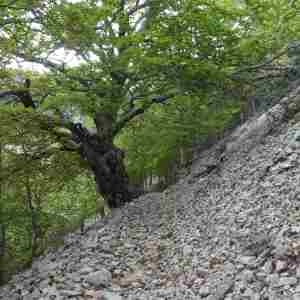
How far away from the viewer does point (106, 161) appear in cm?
1376

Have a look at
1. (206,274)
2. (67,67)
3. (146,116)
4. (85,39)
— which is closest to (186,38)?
(85,39)

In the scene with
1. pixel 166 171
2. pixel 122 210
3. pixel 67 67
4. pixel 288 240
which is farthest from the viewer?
pixel 166 171

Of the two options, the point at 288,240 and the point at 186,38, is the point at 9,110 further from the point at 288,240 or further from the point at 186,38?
the point at 288,240

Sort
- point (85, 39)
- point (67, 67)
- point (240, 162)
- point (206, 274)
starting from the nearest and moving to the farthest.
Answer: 1. point (206, 274)
2. point (85, 39)
3. point (67, 67)
4. point (240, 162)

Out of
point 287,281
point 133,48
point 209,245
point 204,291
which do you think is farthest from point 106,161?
point 287,281

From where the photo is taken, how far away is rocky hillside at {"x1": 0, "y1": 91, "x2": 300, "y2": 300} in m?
5.42

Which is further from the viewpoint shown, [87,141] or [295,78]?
[295,78]

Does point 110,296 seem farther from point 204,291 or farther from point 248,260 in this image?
point 248,260

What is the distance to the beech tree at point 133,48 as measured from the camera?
9.02 m

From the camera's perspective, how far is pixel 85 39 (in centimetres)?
932

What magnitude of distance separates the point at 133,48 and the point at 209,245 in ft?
15.4

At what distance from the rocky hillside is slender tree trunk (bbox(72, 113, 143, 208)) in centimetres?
170

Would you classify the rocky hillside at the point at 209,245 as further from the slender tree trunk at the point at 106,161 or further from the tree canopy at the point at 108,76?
the tree canopy at the point at 108,76

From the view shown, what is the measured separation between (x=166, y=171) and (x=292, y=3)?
38.6 ft
